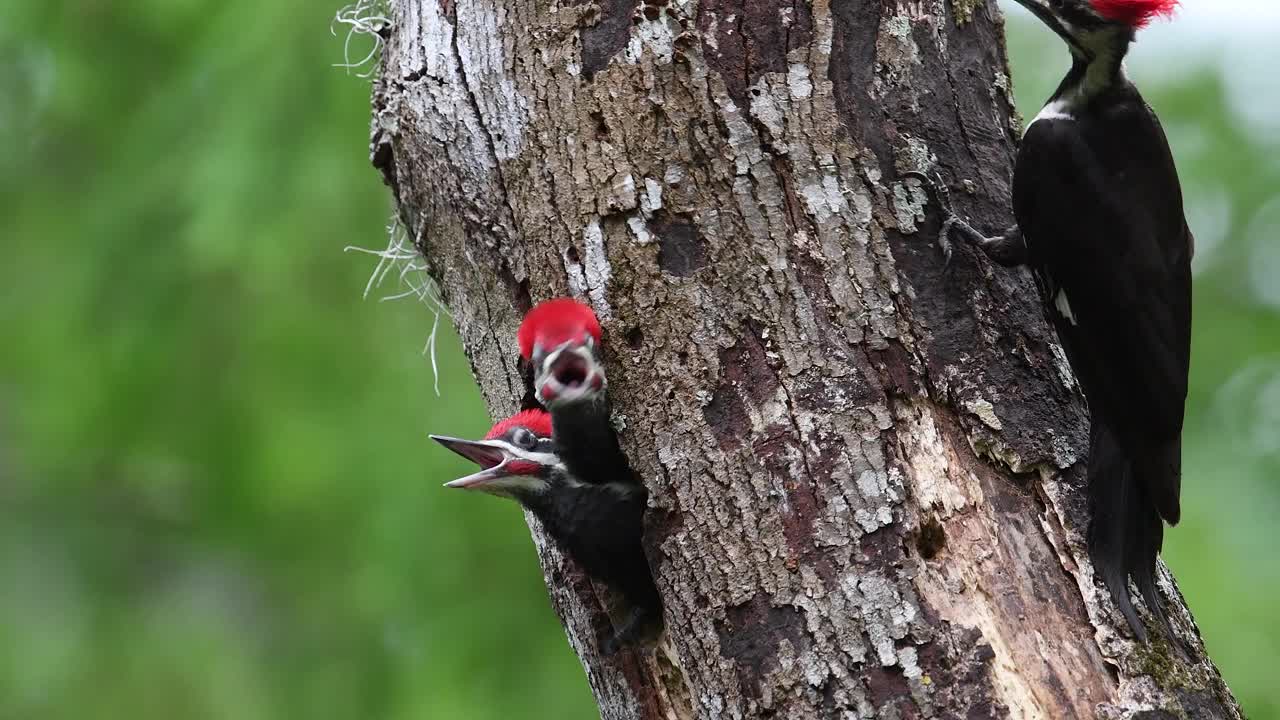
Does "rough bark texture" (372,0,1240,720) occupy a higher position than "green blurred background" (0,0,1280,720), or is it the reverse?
"green blurred background" (0,0,1280,720)

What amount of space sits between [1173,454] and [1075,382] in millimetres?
246

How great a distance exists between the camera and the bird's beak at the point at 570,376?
2.46 metres

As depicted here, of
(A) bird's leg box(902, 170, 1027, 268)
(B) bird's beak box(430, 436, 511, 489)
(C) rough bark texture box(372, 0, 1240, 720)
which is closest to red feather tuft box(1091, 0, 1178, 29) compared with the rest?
(C) rough bark texture box(372, 0, 1240, 720)

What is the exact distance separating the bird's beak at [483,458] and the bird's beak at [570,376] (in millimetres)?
305

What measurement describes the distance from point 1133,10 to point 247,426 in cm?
359

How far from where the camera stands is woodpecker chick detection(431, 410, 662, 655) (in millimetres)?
2602

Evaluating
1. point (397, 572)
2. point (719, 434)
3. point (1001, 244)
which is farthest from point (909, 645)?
point (397, 572)

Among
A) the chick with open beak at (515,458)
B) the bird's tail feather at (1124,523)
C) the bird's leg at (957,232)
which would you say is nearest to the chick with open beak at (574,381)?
the chick with open beak at (515,458)

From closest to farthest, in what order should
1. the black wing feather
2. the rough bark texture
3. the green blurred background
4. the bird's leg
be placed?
the rough bark texture
the black wing feather
the bird's leg
the green blurred background

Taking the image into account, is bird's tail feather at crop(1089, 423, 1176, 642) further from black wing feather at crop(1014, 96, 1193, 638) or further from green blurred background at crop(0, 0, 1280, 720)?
green blurred background at crop(0, 0, 1280, 720)

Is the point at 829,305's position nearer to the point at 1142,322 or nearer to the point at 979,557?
the point at 979,557

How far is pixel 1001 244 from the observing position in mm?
2590

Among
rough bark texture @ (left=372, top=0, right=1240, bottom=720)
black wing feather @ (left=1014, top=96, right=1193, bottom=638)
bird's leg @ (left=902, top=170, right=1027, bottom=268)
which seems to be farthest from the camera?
bird's leg @ (left=902, top=170, right=1027, bottom=268)

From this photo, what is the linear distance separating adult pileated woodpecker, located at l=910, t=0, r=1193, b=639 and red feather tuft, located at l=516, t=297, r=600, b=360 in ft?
2.46
